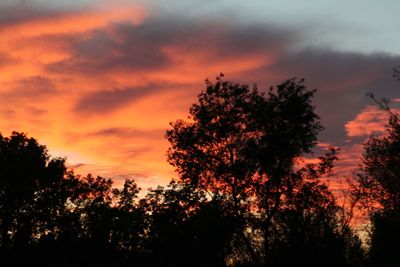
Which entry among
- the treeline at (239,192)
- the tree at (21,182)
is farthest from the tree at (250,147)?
the tree at (21,182)

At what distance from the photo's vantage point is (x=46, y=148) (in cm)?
8788

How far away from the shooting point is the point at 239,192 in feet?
179

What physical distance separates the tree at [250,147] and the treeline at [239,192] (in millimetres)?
123

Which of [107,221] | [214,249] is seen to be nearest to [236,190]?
[214,249]

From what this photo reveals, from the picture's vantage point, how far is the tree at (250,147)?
52.9 meters

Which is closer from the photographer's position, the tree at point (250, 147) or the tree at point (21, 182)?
the tree at point (250, 147)

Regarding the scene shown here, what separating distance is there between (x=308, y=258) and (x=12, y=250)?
45976 mm

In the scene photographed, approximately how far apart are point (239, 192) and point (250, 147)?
5885 millimetres

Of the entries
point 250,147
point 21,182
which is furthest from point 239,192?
point 21,182

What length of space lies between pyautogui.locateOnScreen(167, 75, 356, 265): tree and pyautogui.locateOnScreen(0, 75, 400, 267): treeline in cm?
12

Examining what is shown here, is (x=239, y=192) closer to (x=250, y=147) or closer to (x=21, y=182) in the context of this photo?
(x=250, y=147)

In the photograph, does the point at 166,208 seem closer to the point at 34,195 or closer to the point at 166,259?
the point at 166,259

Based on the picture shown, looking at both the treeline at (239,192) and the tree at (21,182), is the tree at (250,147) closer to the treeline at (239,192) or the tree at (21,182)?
the treeline at (239,192)

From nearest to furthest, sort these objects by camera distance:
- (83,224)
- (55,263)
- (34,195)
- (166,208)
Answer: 1. (55,263)
2. (34,195)
3. (166,208)
4. (83,224)
